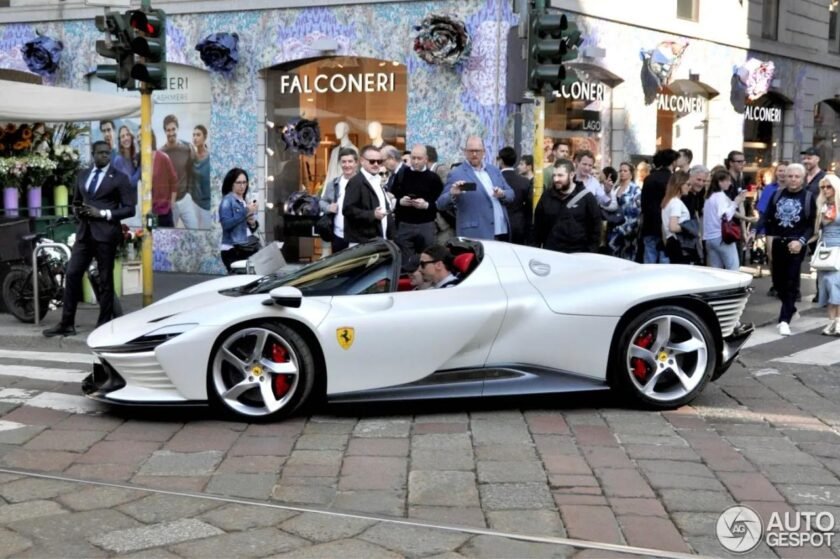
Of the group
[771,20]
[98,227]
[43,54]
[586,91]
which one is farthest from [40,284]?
[771,20]

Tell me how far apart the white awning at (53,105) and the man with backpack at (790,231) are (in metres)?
7.72

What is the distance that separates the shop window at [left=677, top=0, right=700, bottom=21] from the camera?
19219 millimetres

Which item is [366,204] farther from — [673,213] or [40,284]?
[40,284]

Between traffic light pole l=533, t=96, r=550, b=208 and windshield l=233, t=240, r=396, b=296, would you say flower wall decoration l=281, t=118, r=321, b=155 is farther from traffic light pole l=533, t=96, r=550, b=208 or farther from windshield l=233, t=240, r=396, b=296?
windshield l=233, t=240, r=396, b=296

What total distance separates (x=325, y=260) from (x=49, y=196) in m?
7.29

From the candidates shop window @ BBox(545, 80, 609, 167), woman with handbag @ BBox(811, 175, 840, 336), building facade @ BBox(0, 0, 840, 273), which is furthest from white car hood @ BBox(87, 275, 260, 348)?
shop window @ BBox(545, 80, 609, 167)

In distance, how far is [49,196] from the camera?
13.6 meters

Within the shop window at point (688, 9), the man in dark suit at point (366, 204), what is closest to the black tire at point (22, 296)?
the man in dark suit at point (366, 204)

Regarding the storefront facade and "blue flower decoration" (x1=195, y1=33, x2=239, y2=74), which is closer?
the storefront facade

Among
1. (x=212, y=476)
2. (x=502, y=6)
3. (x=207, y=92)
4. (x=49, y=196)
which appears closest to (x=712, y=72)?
(x=502, y=6)

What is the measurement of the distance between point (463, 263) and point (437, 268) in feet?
0.56

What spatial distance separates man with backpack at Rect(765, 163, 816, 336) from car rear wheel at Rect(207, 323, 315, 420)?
19.7 ft

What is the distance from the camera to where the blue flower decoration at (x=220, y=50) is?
16.8m

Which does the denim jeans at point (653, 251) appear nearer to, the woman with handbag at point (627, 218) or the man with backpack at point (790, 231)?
the woman with handbag at point (627, 218)
